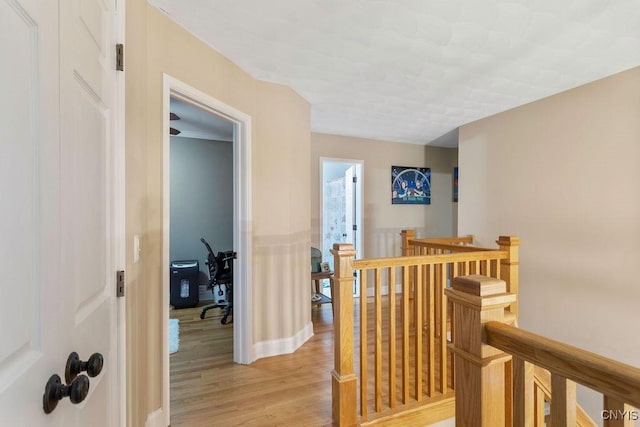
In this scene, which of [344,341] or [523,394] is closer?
[523,394]

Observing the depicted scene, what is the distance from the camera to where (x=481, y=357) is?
0.81 meters

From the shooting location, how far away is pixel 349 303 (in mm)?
1766

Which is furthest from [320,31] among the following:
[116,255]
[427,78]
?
[116,255]

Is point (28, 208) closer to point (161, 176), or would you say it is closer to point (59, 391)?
point (59, 391)

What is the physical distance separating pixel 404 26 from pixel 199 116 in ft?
8.25

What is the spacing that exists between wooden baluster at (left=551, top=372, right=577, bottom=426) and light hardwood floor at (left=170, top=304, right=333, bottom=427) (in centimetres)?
147

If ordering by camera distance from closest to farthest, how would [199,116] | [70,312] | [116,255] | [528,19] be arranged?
[70,312] < [116,255] < [528,19] < [199,116]

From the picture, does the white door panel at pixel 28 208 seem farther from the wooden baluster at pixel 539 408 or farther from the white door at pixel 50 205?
the wooden baluster at pixel 539 408

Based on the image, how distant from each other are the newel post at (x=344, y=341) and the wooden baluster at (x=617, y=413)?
121 centimetres

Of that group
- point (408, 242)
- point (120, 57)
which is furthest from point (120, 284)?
point (408, 242)

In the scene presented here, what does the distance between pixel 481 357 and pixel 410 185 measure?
422 cm

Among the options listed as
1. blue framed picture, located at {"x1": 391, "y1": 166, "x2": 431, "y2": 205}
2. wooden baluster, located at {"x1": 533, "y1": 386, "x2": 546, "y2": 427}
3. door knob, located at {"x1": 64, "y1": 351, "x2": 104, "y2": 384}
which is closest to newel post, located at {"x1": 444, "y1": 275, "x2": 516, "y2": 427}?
wooden baluster, located at {"x1": 533, "y1": 386, "x2": 546, "y2": 427}

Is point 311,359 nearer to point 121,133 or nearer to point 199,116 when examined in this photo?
point 121,133

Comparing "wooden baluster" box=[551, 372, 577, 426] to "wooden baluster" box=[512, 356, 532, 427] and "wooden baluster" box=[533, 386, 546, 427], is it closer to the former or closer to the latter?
"wooden baluster" box=[512, 356, 532, 427]
